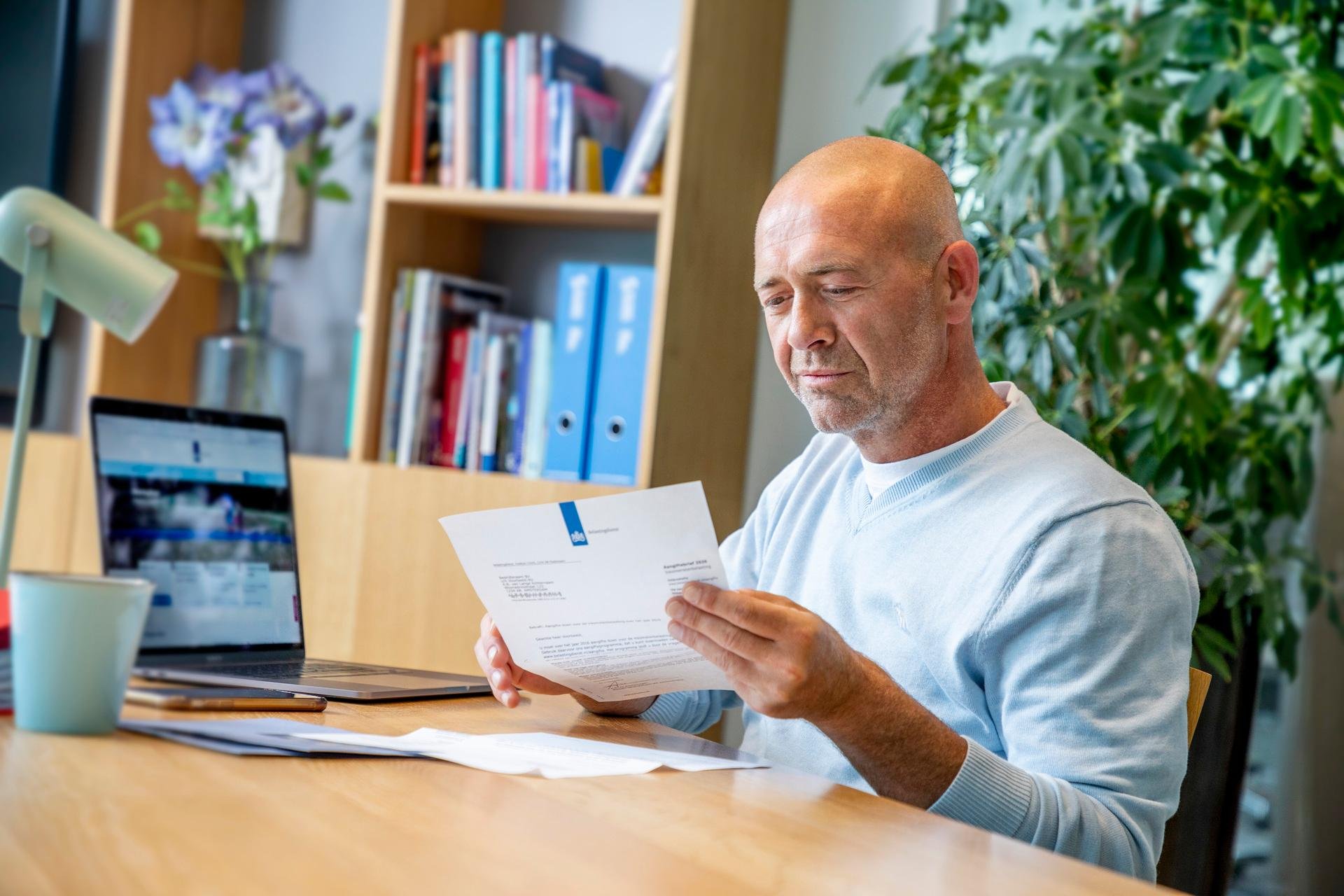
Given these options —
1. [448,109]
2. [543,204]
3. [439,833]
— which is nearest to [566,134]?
[543,204]

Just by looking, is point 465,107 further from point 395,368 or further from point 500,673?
point 500,673

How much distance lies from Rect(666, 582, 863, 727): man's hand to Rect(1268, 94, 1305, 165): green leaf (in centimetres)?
130

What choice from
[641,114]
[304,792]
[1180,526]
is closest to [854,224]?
[304,792]

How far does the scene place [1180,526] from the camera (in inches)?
85.4

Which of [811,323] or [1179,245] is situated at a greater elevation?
[1179,245]

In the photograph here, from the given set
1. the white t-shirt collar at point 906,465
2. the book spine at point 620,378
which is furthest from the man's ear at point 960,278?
the book spine at point 620,378

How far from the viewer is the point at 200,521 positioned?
1249 mm

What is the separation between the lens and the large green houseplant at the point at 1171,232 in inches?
81.4

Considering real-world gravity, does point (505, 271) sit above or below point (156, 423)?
above

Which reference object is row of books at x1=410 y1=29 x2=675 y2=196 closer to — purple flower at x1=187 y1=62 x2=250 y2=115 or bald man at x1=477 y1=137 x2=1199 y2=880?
purple flower at x1=187 y1=62 x2=250 y2=115

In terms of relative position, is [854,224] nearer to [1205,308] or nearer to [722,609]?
[722,609]

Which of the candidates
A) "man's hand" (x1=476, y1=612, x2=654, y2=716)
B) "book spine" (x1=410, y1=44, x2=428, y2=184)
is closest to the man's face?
"man's hand" (x1=476, y1=612, x2=654, y2=716)

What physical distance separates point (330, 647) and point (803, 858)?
6.40ft

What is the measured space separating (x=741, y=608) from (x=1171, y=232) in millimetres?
Result: 1431
